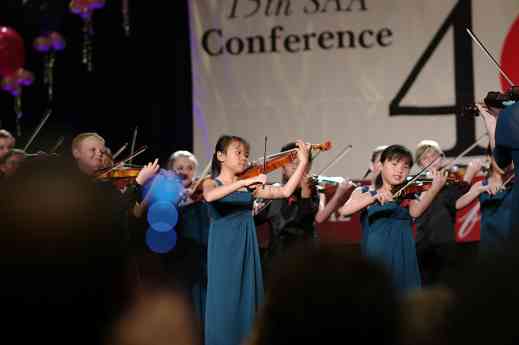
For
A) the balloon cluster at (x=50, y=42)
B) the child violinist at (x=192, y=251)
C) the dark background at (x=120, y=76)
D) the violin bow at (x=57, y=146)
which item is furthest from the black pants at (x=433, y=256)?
the balloon cluster at (x=50, y=42)

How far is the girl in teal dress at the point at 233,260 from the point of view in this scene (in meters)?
4.36

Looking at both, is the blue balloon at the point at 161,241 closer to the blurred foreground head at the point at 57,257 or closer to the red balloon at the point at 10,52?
the red balloon at the point at 10,52

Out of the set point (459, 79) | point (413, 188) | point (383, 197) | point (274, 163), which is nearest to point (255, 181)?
point (274, 163)

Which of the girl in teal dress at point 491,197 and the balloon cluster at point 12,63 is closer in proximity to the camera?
the girl in teal dress at point 491,197

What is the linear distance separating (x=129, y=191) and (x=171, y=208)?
1.55 feet

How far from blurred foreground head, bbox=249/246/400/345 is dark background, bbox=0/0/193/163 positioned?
18.7ft

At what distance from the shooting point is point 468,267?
34.0 inches

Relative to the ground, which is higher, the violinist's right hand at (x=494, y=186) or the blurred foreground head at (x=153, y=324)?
the blurred foreground head at (x=153, y=324)

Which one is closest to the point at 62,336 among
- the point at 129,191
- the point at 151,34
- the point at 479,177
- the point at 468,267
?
the point at 468,267

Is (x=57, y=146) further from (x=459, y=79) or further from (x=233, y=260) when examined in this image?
(x=459, y=79)

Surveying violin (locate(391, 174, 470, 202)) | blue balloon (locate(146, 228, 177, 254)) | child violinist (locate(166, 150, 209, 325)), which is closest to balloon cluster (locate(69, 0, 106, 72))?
child violinist (locate(166, 150, 209, 325))

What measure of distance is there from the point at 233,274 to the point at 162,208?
1.08m

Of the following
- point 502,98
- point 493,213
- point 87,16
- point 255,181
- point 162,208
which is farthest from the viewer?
point 87,16

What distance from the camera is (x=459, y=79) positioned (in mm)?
6203
